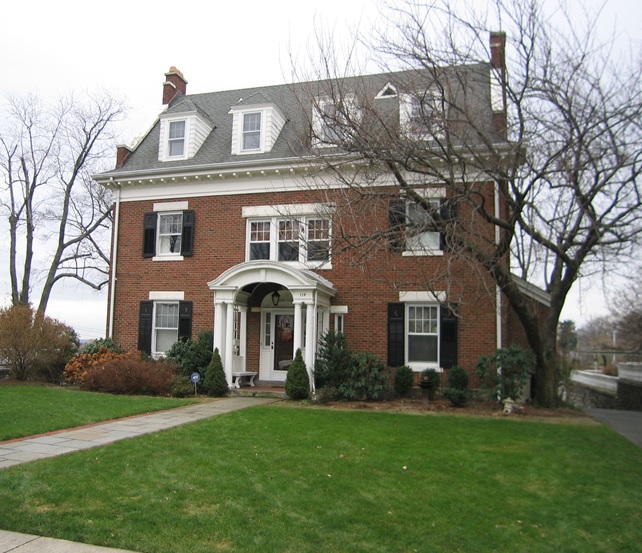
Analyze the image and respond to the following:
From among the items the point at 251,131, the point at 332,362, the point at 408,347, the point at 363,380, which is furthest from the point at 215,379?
the point at 251,131

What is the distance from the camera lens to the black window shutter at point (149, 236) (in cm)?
1822

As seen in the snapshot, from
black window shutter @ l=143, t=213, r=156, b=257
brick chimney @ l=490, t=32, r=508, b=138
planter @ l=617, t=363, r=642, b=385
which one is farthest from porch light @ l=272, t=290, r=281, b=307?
planter @ l=617, t=363, r=642, b=385

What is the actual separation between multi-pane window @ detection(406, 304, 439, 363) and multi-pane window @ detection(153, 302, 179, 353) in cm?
751

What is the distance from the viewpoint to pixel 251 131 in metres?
18.1

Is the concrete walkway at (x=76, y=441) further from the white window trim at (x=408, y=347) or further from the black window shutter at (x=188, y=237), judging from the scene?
the black window shutter at (x=188, y=237)

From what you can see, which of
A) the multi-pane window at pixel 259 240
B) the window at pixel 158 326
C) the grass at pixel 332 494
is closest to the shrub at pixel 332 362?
the multi-pane window at pixel 259 240

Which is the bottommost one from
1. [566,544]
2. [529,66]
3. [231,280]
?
[566,544]

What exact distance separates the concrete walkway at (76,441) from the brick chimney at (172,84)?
1351 cm

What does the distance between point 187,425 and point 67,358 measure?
31.1 feet

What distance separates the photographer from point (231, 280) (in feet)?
51.1

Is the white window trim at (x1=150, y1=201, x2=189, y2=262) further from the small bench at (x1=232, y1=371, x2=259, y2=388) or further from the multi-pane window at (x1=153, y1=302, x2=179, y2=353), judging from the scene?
the small bench at (x1=232, y1=371, x2=259, y2=388)

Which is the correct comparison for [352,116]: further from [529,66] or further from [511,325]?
[511,325]

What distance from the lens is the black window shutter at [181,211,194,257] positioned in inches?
699

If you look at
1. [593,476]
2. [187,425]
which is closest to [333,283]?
[187,425]
